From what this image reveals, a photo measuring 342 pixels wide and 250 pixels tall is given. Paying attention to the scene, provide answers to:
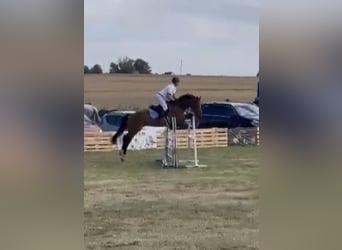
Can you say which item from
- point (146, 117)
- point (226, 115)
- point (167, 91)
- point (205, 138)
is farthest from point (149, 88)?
point (205, 138)

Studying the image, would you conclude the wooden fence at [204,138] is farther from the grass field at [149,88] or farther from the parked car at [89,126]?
the parked car at [89,126]

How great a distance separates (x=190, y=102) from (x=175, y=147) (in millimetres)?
279

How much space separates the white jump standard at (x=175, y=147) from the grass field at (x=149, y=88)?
1.10ft

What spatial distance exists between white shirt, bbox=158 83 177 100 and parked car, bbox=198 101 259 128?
1.08ft

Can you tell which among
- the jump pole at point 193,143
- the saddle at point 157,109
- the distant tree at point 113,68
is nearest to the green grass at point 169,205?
the jump pole at point 193,143

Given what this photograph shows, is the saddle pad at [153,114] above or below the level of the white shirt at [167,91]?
below

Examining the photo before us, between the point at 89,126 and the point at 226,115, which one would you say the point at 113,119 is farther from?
the point at 89,126

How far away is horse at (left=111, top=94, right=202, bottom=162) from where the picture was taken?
330 cm

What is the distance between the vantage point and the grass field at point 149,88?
2.76 m

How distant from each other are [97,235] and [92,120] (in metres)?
0.47
